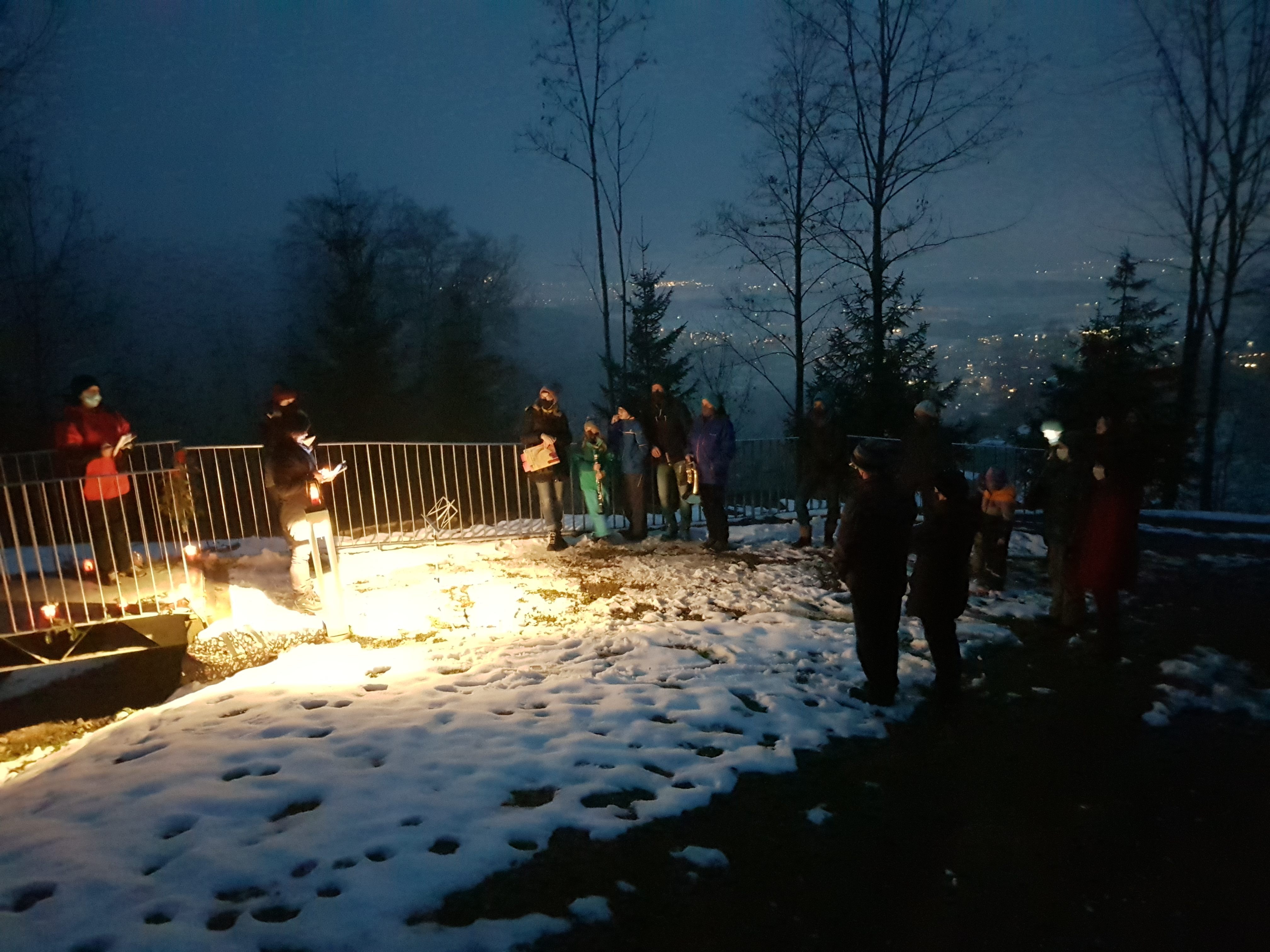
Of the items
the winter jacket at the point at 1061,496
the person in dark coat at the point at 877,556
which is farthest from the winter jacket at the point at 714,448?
the person in dark coat at the point at 877,556

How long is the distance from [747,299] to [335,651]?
18577mm

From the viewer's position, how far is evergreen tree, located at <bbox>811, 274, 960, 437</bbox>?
16109 millimetres

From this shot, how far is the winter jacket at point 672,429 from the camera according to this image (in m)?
9.97

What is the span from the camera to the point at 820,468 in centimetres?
944

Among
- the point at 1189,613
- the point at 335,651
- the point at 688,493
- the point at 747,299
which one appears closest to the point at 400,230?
the point at 747,299

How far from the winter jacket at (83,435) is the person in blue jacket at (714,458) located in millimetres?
6460

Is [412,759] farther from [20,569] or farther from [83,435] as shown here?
[83,435]

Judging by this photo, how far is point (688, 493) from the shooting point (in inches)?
396

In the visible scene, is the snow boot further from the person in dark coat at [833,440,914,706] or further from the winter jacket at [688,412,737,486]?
the person in dark coat at [833,440,914,706]

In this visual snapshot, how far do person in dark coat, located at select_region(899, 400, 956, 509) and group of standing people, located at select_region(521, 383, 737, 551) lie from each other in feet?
6.96

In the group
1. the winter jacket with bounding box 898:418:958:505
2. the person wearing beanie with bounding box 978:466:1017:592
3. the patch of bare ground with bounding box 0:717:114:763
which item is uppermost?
the winter jacket with bounding box 898:418:958:505

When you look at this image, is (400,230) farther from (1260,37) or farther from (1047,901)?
(1047,901)

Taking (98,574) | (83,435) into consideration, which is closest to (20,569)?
(98,574)

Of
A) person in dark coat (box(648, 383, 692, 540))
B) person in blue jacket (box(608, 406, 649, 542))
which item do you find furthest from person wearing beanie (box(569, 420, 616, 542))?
person in dark coat (box(648, 383, 692, 540))
